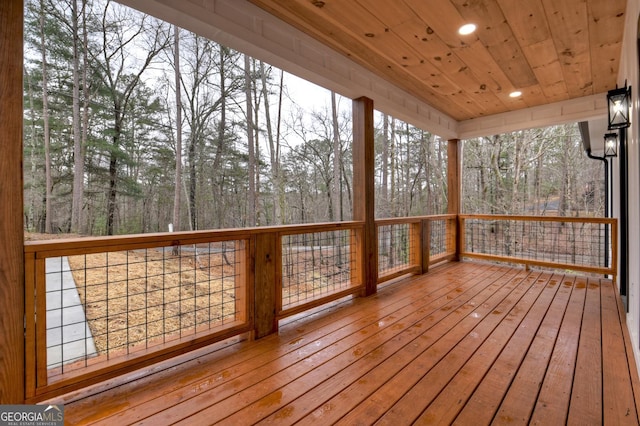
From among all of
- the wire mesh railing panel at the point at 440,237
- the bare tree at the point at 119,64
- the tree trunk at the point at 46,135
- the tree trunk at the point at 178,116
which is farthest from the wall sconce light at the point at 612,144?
the tree trunk at the point at 46,135

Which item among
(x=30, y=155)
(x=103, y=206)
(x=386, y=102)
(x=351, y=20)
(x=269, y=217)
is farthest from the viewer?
(x=269, y=217)

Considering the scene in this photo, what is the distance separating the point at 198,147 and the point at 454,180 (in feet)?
19.5

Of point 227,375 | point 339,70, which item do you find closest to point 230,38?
point 339,70

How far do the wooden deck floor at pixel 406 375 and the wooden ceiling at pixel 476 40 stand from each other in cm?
243

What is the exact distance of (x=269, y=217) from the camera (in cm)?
→ 826

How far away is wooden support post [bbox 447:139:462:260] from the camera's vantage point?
5059 mm

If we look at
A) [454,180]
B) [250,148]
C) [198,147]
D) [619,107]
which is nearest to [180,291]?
[619,107]

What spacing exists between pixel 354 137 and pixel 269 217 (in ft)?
17.9

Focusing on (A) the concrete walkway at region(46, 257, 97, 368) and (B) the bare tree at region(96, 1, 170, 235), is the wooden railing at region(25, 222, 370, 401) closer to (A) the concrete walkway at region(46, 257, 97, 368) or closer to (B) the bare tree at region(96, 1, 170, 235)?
(A) the concrete walkway at region(46, 257, 97, 368)

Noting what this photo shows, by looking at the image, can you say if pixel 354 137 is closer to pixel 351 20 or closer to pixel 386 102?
pixel 386 102

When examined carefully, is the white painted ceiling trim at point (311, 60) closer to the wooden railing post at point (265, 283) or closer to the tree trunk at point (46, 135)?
the wooden railing post at point (265, 283)

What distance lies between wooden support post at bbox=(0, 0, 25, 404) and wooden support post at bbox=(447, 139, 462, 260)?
17.1 ft

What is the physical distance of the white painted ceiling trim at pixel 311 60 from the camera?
1.92m

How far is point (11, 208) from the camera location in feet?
4.18
